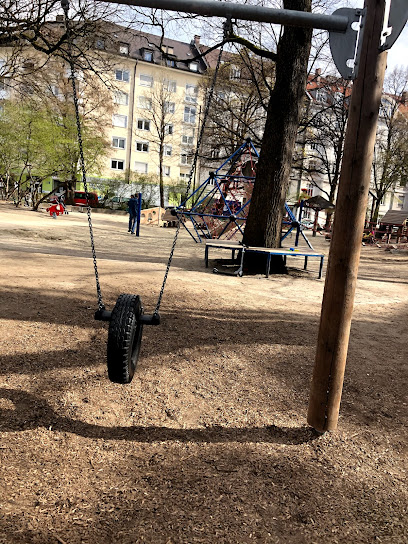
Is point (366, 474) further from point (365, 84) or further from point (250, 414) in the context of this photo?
point (365, 84)

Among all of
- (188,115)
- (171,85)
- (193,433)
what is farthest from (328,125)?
(193,433)

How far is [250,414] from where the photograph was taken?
3406 mm

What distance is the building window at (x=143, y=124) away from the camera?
49531 mm

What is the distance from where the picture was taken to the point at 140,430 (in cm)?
307

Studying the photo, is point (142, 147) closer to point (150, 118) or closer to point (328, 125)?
point (150, 118)

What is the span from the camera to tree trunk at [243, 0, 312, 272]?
9.02 m

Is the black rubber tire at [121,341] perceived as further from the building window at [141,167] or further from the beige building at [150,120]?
the building window at [141,167]

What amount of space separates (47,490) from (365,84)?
2810mm

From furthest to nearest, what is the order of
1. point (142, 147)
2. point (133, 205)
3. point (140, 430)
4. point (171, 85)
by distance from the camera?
point (171, 85)
point (142, 147)
point (133, 205)
point (140, 430)

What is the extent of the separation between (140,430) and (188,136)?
2036 inches

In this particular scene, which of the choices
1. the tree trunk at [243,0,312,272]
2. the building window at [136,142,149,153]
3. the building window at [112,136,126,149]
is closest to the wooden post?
the tree trunk at [243,0,312,272]

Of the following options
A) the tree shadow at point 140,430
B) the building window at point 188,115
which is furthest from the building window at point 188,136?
the tree shadow at point 140,430

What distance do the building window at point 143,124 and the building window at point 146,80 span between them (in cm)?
370

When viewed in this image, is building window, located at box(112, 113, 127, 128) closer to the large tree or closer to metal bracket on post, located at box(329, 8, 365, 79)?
the large tree
